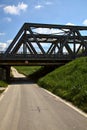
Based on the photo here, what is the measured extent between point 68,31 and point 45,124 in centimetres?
6135

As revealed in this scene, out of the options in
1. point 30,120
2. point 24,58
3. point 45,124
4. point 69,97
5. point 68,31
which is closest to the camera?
point 45,124

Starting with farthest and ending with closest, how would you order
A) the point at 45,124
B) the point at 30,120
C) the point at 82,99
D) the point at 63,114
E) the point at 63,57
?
the point at 63,57
the point at 82,99
the point at 63,114
the point at 30,120
the point at 45,124

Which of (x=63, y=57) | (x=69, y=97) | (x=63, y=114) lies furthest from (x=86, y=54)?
(x=63, y=114)

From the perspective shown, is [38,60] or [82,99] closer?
[82,99]

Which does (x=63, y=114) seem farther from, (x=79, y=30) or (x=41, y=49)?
(x=79, y=30)

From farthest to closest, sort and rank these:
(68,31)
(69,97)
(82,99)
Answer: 1. (68,31)
2. (69,97)
3. (82,99)

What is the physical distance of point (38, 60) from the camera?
2472 inches

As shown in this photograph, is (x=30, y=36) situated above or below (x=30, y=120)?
above

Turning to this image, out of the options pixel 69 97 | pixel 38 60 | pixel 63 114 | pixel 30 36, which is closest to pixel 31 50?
pixel 30 36

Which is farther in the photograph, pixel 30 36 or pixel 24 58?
pixel 30 36

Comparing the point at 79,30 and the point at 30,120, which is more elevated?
the point at 79,30

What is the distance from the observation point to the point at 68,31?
71.9 m

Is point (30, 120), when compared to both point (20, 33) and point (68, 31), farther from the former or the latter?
point (68, 31)

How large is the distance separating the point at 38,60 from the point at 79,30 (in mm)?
15302
